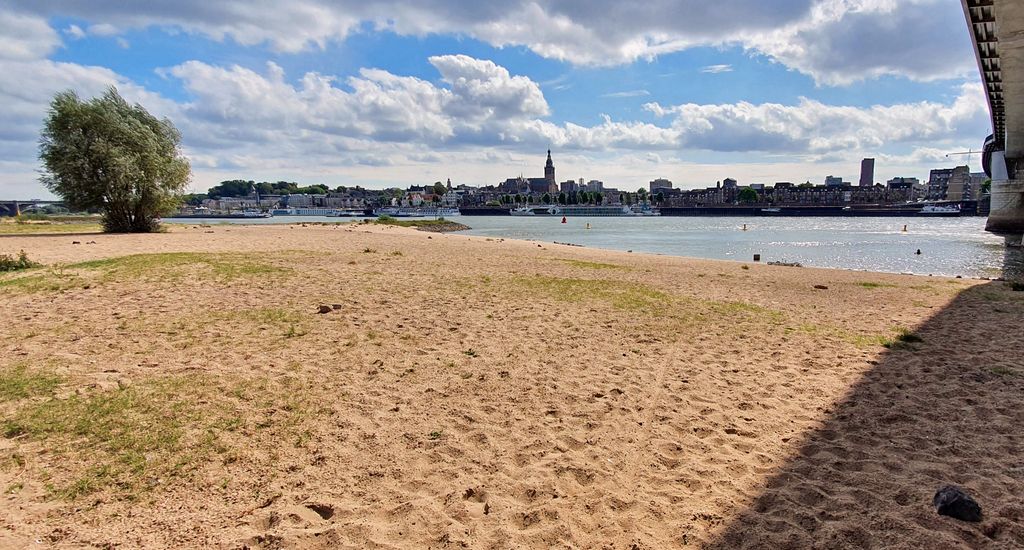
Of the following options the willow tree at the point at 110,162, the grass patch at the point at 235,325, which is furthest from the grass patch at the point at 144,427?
the willow tree at the point at 110,162

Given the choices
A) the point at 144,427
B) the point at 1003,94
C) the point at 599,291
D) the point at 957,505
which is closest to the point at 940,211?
the point at 1003,94

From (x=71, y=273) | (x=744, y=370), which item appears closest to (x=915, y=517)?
(x=744, y=370)

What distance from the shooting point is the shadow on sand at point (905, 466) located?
392 cm

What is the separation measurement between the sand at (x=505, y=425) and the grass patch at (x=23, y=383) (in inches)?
4.1

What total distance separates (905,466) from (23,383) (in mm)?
10030

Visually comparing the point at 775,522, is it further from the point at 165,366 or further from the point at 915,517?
the point at 165,366

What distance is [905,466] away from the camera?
16.3 ft

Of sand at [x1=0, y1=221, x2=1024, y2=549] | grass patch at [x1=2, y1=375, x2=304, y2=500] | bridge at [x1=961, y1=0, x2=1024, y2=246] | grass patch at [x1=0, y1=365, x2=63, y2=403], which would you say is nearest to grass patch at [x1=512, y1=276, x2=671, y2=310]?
sand at [x1=0, y1=221, x2=1024, y2=549]

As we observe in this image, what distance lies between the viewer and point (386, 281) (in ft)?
49.9

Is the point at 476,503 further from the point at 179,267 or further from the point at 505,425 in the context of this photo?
the point at 179,267

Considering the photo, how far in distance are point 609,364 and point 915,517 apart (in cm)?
450

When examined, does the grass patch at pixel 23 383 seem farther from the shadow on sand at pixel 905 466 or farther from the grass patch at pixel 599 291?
the grass patch at pixel 599 291

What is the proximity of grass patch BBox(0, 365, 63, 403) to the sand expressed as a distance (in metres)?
0.10

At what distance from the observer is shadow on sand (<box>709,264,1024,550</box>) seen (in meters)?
3.92
